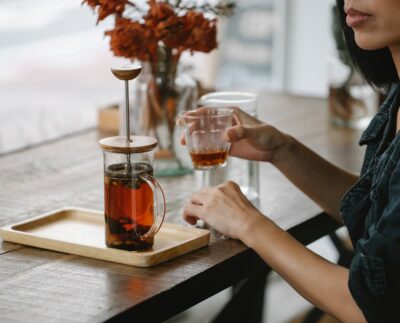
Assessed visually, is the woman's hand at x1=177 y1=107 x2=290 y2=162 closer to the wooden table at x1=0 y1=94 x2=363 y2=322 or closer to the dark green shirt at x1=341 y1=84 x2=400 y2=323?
the wooden table at x1=0 y1=94 x2=363 y2=322

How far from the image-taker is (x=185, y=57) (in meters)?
4.00

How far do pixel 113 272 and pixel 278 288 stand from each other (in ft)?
7.42

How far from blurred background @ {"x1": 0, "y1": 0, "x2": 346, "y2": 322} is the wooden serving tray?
5.29ft

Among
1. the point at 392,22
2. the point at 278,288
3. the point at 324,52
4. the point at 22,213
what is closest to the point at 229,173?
the point at 22,213

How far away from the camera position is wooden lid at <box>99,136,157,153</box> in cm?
142

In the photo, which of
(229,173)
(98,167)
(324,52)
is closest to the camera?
(229,173)

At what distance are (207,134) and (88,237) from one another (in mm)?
325

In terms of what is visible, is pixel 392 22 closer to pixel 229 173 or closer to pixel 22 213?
pixel 229 173

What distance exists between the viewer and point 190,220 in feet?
5.40

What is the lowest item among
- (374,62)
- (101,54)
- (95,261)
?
(95,261)

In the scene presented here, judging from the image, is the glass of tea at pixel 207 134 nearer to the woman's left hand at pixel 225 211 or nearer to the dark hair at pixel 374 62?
the woman's left hand at pixel 225 211

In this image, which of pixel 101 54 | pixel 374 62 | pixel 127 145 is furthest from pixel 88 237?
pixel 101 54

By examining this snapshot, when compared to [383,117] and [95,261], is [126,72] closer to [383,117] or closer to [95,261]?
[95,261]

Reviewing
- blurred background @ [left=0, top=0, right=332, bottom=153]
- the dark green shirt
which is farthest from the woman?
blurred background @ [left=0, top=0, right=332, bottom=153]
